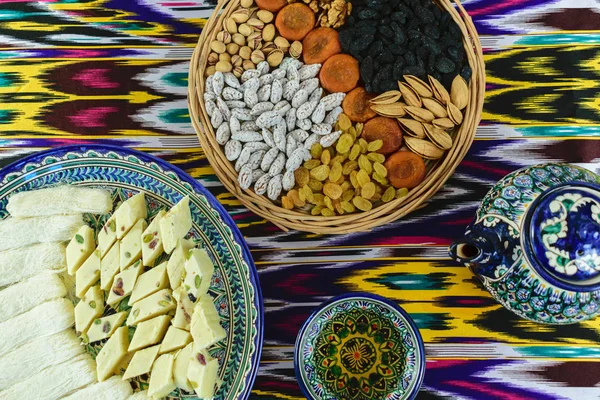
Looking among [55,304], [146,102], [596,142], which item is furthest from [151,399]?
[596,142]

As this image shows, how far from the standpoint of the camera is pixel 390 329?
2.27 ft

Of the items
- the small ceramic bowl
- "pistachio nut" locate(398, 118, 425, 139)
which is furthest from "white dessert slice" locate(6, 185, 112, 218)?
"pistachio nut" locate(398, 118, 425, 139)

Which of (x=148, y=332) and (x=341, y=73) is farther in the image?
(x=341, y=73)

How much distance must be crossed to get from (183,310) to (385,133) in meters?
0.39

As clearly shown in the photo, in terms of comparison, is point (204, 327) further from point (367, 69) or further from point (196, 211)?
point (367, 69)

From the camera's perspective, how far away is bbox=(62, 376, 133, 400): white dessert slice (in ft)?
2.10

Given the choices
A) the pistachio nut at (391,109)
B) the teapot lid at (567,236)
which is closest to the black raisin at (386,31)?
the pistachio nut at (391,109)

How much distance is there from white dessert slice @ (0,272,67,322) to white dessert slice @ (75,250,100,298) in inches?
1.5

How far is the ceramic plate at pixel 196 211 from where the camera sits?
2.17 feet

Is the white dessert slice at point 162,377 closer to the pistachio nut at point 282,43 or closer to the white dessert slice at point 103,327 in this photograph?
the white dessert slice at point 103,327

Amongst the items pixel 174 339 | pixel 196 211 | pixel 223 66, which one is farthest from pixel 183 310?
pixel 223 66

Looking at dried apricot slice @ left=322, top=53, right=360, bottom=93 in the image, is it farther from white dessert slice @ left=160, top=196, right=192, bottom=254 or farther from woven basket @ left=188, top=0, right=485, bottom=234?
white dessert slice @ left=160, top=196, right=192, bottom=254

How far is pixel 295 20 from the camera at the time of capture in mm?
762

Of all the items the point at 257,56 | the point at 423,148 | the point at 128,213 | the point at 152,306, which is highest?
the point at 257,56
